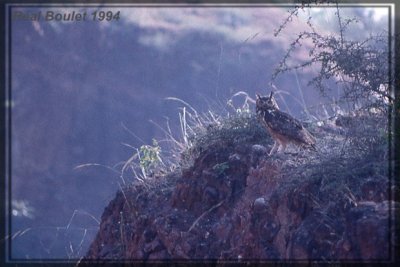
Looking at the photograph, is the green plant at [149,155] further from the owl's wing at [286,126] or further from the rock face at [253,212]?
the owl's wing at [286,126]

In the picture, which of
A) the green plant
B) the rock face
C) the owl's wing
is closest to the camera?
the rock face

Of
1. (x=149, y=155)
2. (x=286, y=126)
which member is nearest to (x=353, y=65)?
(x=286, y=126)

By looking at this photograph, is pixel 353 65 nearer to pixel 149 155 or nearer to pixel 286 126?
pixel 286 126

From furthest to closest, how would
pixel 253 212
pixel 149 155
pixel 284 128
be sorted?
pixel 149 155
pixel 284 128
pixel 253 212

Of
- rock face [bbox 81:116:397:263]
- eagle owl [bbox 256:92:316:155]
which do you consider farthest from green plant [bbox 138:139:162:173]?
eagle owl [bbox 256:92:316:155]

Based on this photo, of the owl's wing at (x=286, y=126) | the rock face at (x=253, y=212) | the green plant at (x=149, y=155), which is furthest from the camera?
the green plant at (x=149, y=155)

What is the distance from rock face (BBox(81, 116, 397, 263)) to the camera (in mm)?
5383

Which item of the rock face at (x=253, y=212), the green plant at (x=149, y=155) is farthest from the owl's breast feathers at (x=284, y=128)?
the green plant at (x=149, y=155)

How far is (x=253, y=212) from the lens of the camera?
600 cm

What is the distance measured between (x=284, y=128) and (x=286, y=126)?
2 centimetres

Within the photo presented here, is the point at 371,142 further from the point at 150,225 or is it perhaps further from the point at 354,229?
the point at 150,225

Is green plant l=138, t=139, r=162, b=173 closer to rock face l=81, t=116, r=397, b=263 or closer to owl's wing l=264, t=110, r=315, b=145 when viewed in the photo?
rock face l=81, t=116, r=397, b=263

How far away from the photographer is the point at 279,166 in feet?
20.5

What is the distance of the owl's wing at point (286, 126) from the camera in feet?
20.8
